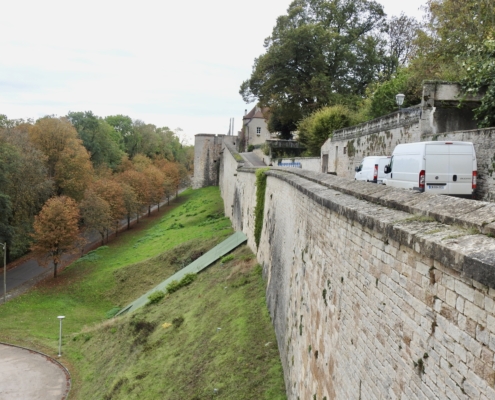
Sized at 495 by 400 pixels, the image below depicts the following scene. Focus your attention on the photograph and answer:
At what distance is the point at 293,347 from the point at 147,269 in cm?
1998

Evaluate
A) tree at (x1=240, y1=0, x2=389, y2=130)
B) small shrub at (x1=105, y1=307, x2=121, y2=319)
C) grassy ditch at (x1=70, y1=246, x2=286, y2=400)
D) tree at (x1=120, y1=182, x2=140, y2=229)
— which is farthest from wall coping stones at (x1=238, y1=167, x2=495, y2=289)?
tree at (x1=120, y1=182, x2=140, y2=229)

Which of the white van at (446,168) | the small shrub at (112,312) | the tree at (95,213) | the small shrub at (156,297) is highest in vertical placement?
the white van at (446,168)

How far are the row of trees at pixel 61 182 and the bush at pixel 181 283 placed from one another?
12.2 m

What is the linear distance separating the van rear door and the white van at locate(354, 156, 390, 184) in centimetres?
404

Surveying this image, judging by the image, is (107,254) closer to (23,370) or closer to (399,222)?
(23,370)

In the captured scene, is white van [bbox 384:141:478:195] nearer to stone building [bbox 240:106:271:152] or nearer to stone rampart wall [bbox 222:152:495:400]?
stone rampart wall [bbox 222:152:495:400]

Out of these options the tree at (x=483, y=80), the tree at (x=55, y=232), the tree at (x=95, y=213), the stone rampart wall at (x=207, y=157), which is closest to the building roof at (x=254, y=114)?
the stone rampart wall at (x=207, y=157)

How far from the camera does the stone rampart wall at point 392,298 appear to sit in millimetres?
3174

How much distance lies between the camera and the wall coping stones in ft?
10.2

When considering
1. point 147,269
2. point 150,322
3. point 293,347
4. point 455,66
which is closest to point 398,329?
point 293,347

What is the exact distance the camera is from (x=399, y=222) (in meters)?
4.57

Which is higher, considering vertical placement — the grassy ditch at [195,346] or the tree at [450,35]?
the tree at [450,35]

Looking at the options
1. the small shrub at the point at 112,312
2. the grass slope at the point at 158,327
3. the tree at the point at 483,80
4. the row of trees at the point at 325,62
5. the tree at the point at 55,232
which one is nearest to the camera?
the grass slope at the point at 158,327

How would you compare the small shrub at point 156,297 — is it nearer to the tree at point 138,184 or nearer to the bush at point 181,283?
the bush at point 181,283
